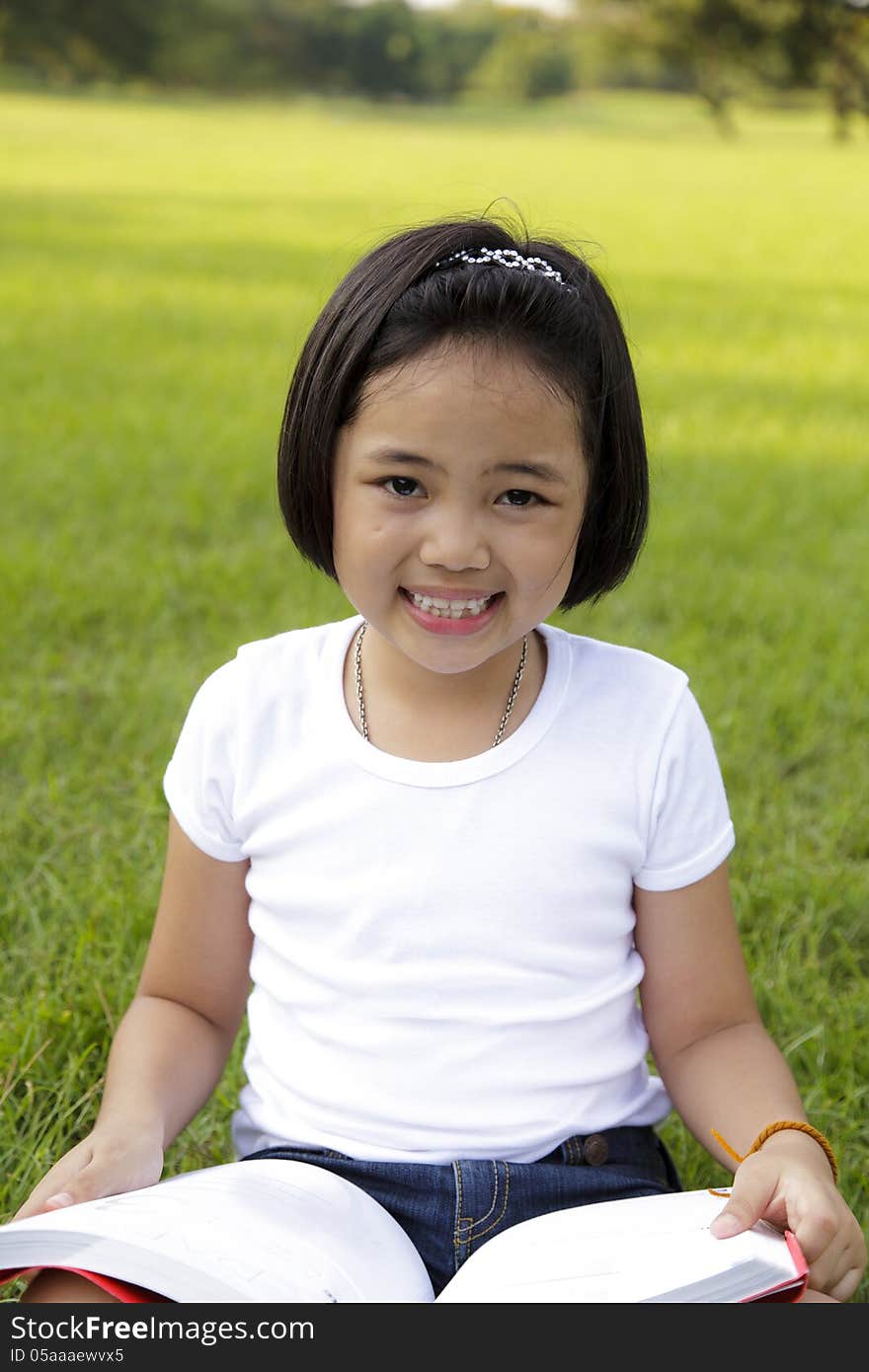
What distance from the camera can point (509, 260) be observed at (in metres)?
1.33

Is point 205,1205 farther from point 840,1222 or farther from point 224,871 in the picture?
point 840,1222

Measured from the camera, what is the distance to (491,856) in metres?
1.36

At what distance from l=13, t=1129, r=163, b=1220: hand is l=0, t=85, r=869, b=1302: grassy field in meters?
0.39

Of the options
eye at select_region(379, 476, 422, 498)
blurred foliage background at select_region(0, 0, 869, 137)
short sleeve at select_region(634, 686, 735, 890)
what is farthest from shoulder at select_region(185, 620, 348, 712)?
blurred foliage background at select_region(0, 0, 869, 137)

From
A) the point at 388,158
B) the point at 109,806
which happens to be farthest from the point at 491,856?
the point at 388,158

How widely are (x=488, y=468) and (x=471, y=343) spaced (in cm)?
11

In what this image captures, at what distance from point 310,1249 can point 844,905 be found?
128cm

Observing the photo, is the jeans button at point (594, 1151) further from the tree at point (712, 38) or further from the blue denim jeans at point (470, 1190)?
the tree at point (712, 38)

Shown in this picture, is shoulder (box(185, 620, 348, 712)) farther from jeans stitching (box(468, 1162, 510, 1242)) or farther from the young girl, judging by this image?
jeans stitching (box(468, 1162, 510, 1242))

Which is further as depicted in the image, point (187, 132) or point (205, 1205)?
point (187, 132)

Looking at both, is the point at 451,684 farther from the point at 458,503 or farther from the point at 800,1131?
the point at 800,1131

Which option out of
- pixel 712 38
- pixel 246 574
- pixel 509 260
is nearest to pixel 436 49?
pixel 712 38

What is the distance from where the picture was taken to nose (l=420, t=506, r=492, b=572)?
1.26 m
